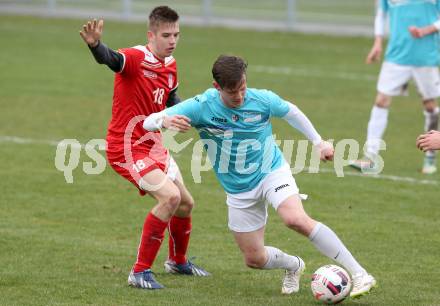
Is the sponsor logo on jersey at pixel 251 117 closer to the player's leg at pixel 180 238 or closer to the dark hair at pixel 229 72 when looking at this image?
the dark hair at pixel 229 72

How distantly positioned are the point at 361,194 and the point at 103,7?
26281mm

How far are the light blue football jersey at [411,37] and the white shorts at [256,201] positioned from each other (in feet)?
19.2

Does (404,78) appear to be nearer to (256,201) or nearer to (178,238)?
(178,238)

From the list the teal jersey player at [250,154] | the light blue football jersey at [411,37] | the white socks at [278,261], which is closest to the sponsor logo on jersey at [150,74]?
the teal jersey player at [250,154]

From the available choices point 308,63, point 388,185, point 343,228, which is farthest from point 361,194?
point 308,63

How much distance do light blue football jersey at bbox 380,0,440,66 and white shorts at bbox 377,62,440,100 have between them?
0.08 metres

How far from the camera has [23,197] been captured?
1144 centimetres

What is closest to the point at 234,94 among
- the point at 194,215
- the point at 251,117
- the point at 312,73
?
the point at 251,117

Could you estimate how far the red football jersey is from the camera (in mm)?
8484

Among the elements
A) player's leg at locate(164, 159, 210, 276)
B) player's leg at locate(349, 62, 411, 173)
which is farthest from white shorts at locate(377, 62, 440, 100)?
player's leg at locate(164, 159, 210, 276)

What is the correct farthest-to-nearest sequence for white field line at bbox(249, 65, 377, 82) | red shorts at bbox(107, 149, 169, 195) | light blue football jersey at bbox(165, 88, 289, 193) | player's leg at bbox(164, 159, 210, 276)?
white field line at bbox(249, 65, 377, 82) < player's leg at bbox(164, 159, 210, 276) < red shorts at bbox(107, 149, 169, 195) < light blue football jersey at bbox(165, 88, 289, 193)

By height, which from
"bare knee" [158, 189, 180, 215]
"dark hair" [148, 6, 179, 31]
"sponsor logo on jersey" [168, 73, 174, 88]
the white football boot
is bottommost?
the white football boot

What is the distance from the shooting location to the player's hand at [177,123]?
24.5ft

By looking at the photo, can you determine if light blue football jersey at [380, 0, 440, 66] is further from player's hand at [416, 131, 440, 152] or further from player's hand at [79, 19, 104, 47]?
player's hand at [79, 19, 104, 47]
